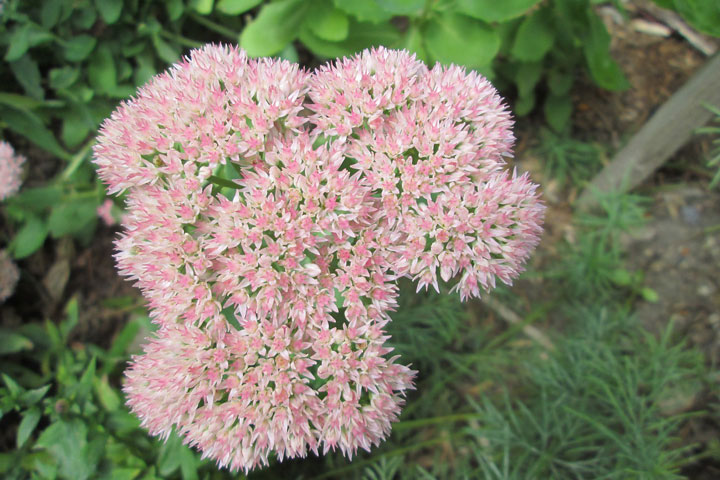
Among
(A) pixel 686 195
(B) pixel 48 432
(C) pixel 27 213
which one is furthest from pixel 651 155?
(C) pixel 27 213

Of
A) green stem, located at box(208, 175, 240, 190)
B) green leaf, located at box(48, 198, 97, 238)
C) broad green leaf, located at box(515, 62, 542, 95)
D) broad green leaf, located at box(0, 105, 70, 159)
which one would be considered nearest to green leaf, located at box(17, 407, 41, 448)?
green stem, located at box(208, 175, 240, 190)

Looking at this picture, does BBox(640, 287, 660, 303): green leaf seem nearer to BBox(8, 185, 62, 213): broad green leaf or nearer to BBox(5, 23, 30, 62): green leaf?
BBox(8, 185, 62, 213): broad green leaf

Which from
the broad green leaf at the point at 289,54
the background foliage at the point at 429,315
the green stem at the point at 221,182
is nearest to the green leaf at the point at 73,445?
the background foliage at the point at 429,315

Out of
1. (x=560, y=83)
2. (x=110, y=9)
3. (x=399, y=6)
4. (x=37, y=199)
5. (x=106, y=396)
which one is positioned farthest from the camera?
(x=560, y=83)

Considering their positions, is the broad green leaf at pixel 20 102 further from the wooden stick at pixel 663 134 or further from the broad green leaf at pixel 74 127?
the wooden stick at pixel 663 134

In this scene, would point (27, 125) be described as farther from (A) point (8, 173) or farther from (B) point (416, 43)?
(B) point (416, 43)

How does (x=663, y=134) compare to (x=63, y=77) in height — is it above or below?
above

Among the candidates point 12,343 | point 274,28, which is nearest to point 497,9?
point 274,28
